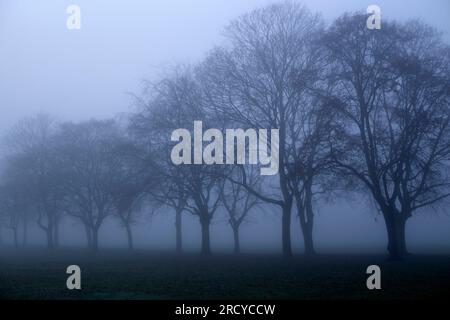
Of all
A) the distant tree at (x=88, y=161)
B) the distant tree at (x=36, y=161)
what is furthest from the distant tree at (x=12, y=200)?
the distant tree at (x=88, y=161)

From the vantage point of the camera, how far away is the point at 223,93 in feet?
83.5

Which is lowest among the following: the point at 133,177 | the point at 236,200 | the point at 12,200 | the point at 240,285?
the point at 240,285

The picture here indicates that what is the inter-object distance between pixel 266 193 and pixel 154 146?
8.73 m

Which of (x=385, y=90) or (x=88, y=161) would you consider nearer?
(x=385, y=90)

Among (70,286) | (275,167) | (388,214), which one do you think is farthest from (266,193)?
(70,286)

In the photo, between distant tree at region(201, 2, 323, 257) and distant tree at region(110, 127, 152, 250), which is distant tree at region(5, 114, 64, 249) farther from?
distant tree at region(201, 2, 323, 257)

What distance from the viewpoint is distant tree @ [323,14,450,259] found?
21766 mm

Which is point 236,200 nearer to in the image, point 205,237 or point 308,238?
point 205,237

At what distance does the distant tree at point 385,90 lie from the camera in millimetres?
21766

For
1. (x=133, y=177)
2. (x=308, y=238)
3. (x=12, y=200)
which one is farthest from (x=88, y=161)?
(x=308, y=238)

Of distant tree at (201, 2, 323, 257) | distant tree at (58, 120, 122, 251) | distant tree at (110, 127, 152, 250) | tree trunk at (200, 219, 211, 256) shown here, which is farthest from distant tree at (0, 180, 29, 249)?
distant tree at (201, 2, 323, 257)

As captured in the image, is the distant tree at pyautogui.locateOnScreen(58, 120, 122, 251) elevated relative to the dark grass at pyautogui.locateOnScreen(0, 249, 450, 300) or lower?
elevated

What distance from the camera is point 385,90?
22594mm

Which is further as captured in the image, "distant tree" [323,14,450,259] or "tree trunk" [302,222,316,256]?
"tree trunk" [302,222,316,256]
